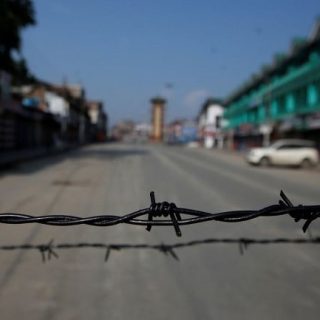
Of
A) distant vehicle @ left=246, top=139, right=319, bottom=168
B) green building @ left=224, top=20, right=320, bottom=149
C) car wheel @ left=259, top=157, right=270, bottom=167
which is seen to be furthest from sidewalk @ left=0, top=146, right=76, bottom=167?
green building @ left=224, top=20, right=320, bottom=149

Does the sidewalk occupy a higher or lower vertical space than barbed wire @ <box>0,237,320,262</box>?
lower

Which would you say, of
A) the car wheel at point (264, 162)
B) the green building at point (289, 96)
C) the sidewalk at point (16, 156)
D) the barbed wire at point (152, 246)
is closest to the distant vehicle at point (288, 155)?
the car wheel at point (264, 162)

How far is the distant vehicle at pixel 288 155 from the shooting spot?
110 ft

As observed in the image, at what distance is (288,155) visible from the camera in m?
33.8

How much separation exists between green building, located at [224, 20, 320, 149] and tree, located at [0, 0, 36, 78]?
2126 cm

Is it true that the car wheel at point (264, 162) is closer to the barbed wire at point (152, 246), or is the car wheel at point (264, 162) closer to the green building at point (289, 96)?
the green building at point (289, 96)

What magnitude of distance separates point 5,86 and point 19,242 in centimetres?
2571

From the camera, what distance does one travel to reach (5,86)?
32156mm

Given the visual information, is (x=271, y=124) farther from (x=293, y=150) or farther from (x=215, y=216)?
(x=215, y=216)

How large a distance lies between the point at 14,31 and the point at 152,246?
72.5ft

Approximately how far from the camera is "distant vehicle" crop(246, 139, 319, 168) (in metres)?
33.5

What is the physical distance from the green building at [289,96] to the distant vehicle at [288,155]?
740 cm

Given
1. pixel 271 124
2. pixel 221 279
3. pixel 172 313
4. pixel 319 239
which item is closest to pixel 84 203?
pixel 319 239

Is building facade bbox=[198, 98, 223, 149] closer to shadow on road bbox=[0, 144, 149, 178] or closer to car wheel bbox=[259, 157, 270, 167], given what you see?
shadow on road bbox=[0, 144, 149, 178]
